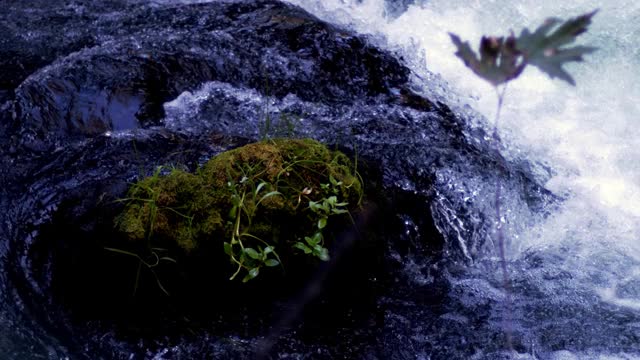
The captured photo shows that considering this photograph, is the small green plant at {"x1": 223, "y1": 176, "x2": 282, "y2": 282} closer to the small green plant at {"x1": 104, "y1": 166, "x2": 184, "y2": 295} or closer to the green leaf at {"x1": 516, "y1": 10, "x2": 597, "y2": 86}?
the small green plant at {"x1": 104, "y1": 166, "x2": 184, "y2": 295}

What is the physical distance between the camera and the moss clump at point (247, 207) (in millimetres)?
2510

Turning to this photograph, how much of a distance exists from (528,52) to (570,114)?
11.7 feet

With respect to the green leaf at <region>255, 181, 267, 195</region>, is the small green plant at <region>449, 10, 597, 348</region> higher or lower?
higher

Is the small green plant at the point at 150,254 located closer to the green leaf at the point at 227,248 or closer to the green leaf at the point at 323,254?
the green leaf at the point at 227,248

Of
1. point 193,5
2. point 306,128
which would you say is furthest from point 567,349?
point 193,5

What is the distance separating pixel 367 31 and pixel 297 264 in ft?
9.08

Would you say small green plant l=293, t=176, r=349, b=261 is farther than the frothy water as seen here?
No

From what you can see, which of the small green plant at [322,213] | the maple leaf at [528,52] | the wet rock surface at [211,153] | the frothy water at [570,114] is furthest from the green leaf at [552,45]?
the frothy water at [570,114]

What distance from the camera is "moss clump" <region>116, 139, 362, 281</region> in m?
2.51

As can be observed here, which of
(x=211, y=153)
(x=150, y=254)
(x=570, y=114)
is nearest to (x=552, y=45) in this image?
(x=150, y=254)

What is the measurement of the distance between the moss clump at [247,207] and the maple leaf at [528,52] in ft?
4.92

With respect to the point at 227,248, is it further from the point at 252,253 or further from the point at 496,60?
the point at 496,60

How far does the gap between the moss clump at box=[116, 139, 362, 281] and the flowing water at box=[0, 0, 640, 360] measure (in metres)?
0.34

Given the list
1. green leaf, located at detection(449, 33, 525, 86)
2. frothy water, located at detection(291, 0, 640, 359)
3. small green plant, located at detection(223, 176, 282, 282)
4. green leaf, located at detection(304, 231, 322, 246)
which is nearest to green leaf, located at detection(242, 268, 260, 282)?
small green plant, located at detection(223, 176, 282, 282)
